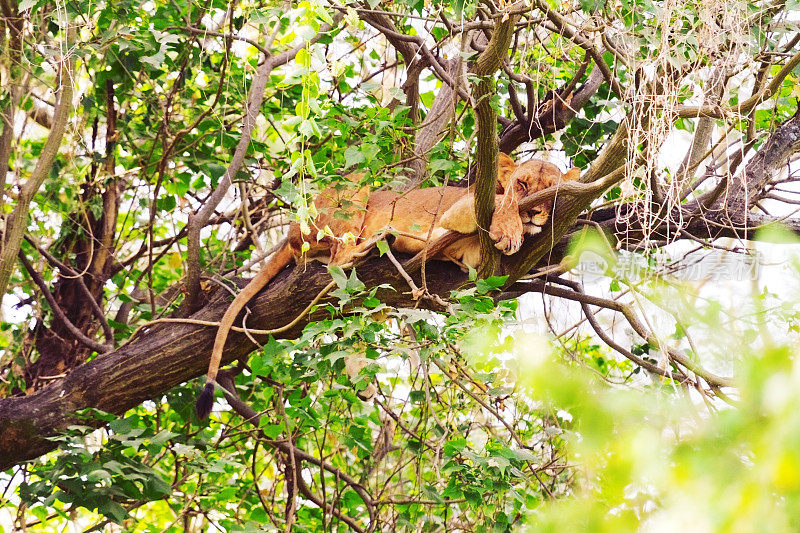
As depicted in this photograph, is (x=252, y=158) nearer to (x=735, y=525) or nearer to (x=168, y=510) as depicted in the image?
(x=168, y=510)

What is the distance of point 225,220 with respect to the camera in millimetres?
5219

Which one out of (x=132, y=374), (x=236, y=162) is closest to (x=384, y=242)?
(x=236, y=162)

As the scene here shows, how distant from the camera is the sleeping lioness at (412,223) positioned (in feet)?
11.4

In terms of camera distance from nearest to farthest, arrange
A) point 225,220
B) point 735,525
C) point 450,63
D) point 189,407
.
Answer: point 735,525, point 450,63, point 189,407, point 225,220

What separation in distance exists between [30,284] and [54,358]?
0.48 meters

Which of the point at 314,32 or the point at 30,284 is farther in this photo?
the point at 30,284

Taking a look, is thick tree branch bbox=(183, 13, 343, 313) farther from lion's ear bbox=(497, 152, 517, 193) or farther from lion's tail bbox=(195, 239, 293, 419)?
lion's ear bbox=(497, 152, 517, 193)

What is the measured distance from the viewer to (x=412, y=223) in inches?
159

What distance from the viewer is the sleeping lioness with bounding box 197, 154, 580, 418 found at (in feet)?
11.4

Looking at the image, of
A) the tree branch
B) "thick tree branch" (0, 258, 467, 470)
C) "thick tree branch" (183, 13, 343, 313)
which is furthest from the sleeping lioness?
the tree branch

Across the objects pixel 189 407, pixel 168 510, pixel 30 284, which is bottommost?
pixel 168 510

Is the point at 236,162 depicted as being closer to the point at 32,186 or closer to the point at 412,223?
the point at 412,223

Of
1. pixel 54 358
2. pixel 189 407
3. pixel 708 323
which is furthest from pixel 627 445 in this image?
pixel 54 358

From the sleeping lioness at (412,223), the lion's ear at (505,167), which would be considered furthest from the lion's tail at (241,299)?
the lion's ear at (505,167)
